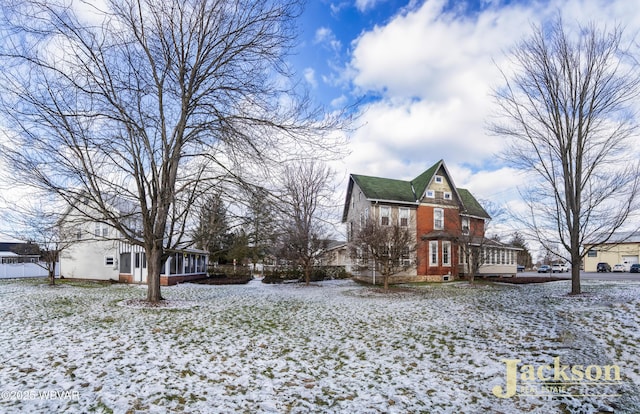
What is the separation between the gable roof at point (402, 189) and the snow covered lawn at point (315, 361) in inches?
610

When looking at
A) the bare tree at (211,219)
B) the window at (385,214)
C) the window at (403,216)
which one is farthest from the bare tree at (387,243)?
the bare tree at (211,219)

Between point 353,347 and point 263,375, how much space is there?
2.28m

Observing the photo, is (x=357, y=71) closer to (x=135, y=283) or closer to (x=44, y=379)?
(x=44, y=379)

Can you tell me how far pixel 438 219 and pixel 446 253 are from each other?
2676 millimetres

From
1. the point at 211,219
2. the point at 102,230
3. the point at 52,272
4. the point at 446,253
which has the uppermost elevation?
the point at 211,219

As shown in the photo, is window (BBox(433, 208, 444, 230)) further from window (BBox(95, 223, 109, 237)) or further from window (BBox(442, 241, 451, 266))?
window (BBox(95, 223, 109, 237))

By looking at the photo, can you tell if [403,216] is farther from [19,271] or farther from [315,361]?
[19,271]

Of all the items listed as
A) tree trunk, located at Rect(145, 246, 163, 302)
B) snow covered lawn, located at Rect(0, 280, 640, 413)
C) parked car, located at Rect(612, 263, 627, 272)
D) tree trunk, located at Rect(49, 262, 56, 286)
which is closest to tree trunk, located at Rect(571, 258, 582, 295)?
snow covered lawn, located at Rect(0, 280, 640, 413)

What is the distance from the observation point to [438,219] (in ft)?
87.4

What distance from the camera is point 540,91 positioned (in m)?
14.5

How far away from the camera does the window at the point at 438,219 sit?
2650 cm

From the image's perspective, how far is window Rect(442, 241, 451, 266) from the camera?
25719 millimetres

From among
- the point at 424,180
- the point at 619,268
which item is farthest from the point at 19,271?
the point at 619,268

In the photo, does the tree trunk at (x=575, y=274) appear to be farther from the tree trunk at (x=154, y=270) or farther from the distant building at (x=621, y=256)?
the distant building at (x=621, y=256)
